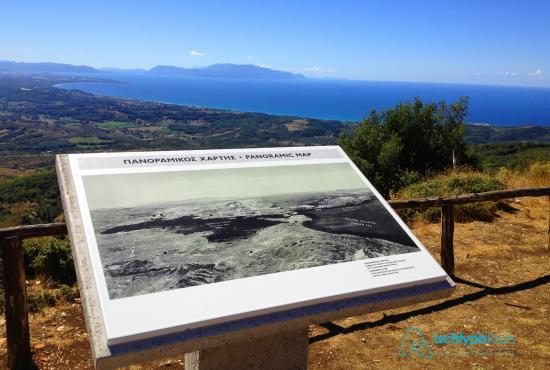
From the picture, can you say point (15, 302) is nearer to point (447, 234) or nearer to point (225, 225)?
point (225, 225)

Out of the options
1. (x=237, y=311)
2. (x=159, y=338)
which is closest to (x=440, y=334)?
(x=237, y=311)

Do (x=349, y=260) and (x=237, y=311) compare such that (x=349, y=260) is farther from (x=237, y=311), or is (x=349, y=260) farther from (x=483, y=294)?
(x=483, y=294)

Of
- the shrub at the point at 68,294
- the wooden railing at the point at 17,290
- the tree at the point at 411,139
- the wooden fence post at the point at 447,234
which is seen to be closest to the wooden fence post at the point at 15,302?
the wooden railing at the point at 17,290

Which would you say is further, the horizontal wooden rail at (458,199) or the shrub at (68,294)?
the horizontal wooden rail at (458,199)

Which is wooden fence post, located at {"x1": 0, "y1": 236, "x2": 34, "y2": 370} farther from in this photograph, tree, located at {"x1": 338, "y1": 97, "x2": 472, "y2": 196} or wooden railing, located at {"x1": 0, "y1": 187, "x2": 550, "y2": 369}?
tree, located at {"x1": 338, "y1": 97, "x2": 472, "y2": 196}

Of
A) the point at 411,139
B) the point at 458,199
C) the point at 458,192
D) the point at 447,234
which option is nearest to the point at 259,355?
the point at 447,234

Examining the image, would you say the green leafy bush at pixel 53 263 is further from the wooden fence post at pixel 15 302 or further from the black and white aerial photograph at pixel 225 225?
the black and white aerial photograph at pixel 225 225
